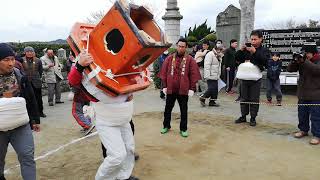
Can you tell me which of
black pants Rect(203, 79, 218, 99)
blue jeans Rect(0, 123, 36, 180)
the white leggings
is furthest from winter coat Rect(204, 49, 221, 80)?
blue jeans Rect(0, 123, 36, 180)

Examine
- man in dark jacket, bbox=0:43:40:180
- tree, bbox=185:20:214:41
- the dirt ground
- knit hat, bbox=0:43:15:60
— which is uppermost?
tree, bbox=185:20:214:41

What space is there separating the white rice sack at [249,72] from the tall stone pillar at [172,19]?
29.5 ft

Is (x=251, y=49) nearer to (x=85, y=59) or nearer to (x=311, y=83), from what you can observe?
(x=311, y=83)

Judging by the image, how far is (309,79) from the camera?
634 cm

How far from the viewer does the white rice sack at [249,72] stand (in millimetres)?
7367

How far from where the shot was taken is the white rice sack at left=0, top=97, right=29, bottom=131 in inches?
151

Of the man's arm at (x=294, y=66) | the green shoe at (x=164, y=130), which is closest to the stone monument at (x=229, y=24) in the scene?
the man's arm at (x=294, y=66)

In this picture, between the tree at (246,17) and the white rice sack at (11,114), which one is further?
the tree at (246,17)

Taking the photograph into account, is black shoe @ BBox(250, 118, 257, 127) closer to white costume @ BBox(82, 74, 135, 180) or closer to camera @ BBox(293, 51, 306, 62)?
camera @ BBox(293, 51, 306, 62)

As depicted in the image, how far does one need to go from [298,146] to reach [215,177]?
2.08 m

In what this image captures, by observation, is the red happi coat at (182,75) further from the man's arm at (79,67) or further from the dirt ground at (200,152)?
the man's arm at (79,67)

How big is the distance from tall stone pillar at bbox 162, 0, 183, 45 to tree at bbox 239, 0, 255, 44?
375cm

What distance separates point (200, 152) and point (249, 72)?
2.30 metres

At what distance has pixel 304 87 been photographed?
6.42 meters
